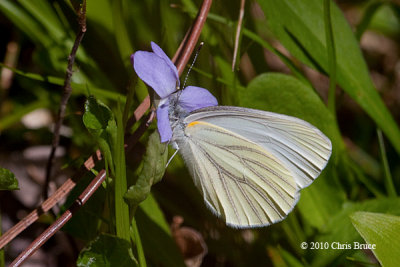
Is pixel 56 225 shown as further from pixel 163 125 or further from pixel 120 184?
pixel 163 125

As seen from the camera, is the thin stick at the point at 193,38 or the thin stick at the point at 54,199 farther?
the thin stick at the point at 193,38

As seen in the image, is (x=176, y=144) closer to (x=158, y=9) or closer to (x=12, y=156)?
(x=158, y=9)

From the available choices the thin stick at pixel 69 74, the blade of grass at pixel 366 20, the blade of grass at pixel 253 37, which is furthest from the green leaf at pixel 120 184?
the blade of grass at pixel 366 20

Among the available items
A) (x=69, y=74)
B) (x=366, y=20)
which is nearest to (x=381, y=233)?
(x=69, y=74)

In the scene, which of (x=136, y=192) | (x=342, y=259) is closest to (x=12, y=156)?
(x=136, y=192)

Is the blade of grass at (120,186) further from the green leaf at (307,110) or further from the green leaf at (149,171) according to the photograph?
the green leaf at (307,110)

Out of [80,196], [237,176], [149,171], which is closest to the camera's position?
[149,171]
